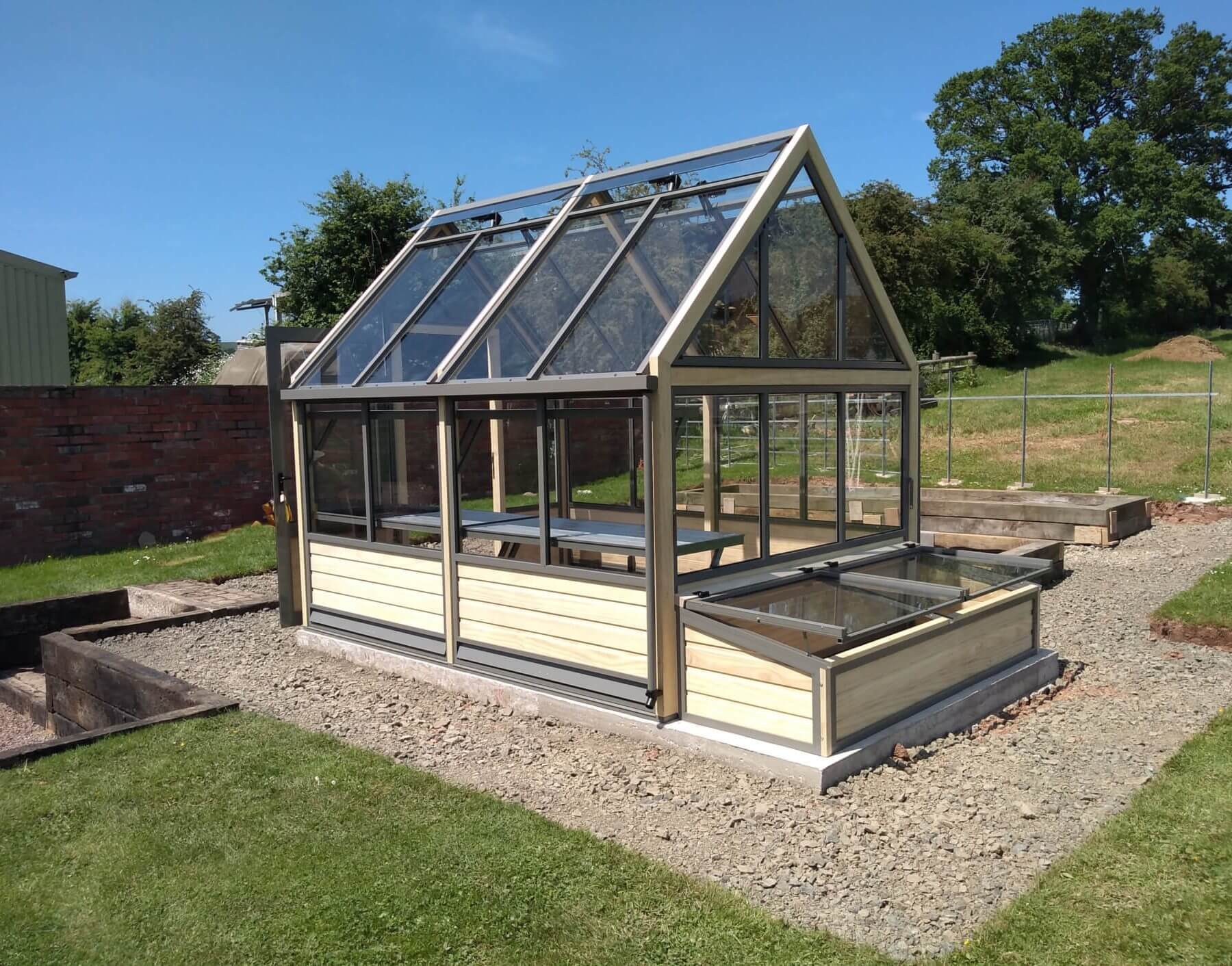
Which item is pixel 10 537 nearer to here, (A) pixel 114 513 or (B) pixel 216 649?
(A) pixel 114 513

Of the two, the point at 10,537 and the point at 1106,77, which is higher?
the point at 1106,77

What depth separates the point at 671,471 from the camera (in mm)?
5449

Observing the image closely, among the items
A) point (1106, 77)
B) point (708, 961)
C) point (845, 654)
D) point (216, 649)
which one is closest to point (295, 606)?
point (216, 649)

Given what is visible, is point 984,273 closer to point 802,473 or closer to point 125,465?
point 125,465

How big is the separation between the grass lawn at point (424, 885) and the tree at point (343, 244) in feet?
57.5

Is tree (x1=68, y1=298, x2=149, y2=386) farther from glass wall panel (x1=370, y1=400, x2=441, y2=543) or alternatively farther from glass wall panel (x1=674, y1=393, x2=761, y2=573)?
glass wall panel (x1=674, y1=393, x2=761, y2=573)

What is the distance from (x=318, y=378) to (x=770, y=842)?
5.46 metres

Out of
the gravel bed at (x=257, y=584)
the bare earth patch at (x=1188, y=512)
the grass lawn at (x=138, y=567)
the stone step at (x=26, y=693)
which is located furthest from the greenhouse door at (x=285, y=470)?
the bare earth patch at (x=1188, y=512)

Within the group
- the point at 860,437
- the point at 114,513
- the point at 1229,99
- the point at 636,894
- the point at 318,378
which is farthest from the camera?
the point at 1229,99

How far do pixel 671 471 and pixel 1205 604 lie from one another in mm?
5281

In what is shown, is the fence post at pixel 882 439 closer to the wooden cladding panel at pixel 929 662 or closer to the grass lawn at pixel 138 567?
the wooden cladding panel at pixel 929 662

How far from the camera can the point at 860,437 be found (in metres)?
7.23

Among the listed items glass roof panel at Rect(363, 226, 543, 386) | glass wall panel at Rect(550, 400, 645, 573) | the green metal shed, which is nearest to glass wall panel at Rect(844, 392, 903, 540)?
glass wall panel at Rect(550, 400, 645, 573)

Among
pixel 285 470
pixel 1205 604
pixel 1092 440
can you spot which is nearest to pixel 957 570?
pixel 1205 604
